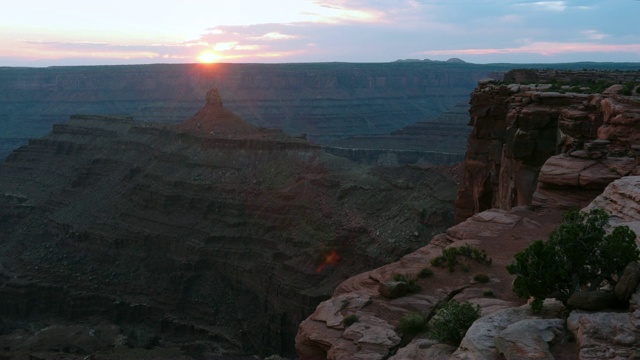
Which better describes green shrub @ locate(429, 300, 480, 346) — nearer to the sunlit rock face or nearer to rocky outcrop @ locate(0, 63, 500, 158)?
the sunlit rock face

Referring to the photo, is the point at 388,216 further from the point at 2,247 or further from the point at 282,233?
the point at 2,247

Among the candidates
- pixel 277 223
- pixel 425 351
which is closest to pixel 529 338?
pixel 425 351

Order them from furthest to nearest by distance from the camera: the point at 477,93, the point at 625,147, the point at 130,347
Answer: the point at 130,347 < the point at 477,93 < the point at 625,147

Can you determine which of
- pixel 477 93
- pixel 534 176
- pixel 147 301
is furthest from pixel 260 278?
pixel 534 176

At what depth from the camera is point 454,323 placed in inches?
559

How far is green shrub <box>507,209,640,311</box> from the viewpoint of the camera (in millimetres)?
13336

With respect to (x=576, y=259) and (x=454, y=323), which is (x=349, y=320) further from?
(x=576, y=259)

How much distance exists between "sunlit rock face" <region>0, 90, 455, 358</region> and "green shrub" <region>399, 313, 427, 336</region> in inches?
1407

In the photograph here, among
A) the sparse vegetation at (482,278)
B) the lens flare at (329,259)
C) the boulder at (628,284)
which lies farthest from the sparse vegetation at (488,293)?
the lens flare at (329,259)

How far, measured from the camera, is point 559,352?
1197 cm

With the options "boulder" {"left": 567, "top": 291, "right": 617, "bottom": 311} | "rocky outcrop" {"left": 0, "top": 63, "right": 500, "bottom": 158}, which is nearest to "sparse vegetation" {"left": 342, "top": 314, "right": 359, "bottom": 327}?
"boulder" {"left": 567, "top": 291, "right": 617, "bottom": 311}

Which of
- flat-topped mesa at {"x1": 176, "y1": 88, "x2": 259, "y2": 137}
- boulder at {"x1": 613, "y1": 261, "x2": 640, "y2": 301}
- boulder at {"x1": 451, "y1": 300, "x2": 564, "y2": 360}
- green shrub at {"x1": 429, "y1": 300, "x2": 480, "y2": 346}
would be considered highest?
boulder at {"x1": 613, "y1": 261, "x2": 640, "y2": 301}

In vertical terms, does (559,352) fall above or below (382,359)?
above

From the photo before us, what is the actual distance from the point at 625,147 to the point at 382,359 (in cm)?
1375
